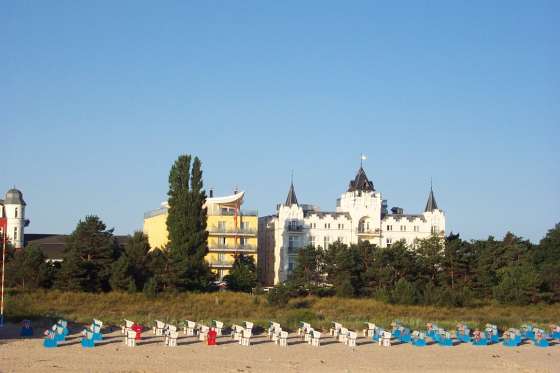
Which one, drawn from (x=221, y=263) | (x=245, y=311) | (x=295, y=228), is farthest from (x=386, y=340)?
(x=295, y=228)

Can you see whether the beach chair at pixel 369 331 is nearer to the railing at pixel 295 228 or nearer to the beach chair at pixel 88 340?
the beach chair at pixel 88 340

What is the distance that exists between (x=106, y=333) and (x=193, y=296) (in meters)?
20.8

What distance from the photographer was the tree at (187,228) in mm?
58875

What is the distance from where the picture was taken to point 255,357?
32.5 m

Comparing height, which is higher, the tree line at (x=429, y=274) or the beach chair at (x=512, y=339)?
the tree line at (x=429, y=274)

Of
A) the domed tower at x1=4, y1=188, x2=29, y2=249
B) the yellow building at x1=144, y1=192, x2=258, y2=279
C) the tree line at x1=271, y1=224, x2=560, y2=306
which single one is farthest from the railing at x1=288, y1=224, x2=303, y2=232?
the domed tower at x1=4, y1=188, x2=29, y2=249

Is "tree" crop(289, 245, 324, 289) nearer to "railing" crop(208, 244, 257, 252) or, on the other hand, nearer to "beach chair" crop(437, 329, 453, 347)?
"railing" crop(208, 244, 257, 252)

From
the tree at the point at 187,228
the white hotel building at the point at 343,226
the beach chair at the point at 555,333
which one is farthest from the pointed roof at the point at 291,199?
the beach chair at the point at 555,333

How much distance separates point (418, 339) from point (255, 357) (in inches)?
363

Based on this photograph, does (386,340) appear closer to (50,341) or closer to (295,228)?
(50,341)

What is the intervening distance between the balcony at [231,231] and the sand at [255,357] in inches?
1498

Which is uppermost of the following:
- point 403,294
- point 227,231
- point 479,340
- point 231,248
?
point 227,231

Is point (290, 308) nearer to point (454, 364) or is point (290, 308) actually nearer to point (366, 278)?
point (366, 278)

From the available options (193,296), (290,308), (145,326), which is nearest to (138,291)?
(193,296)
